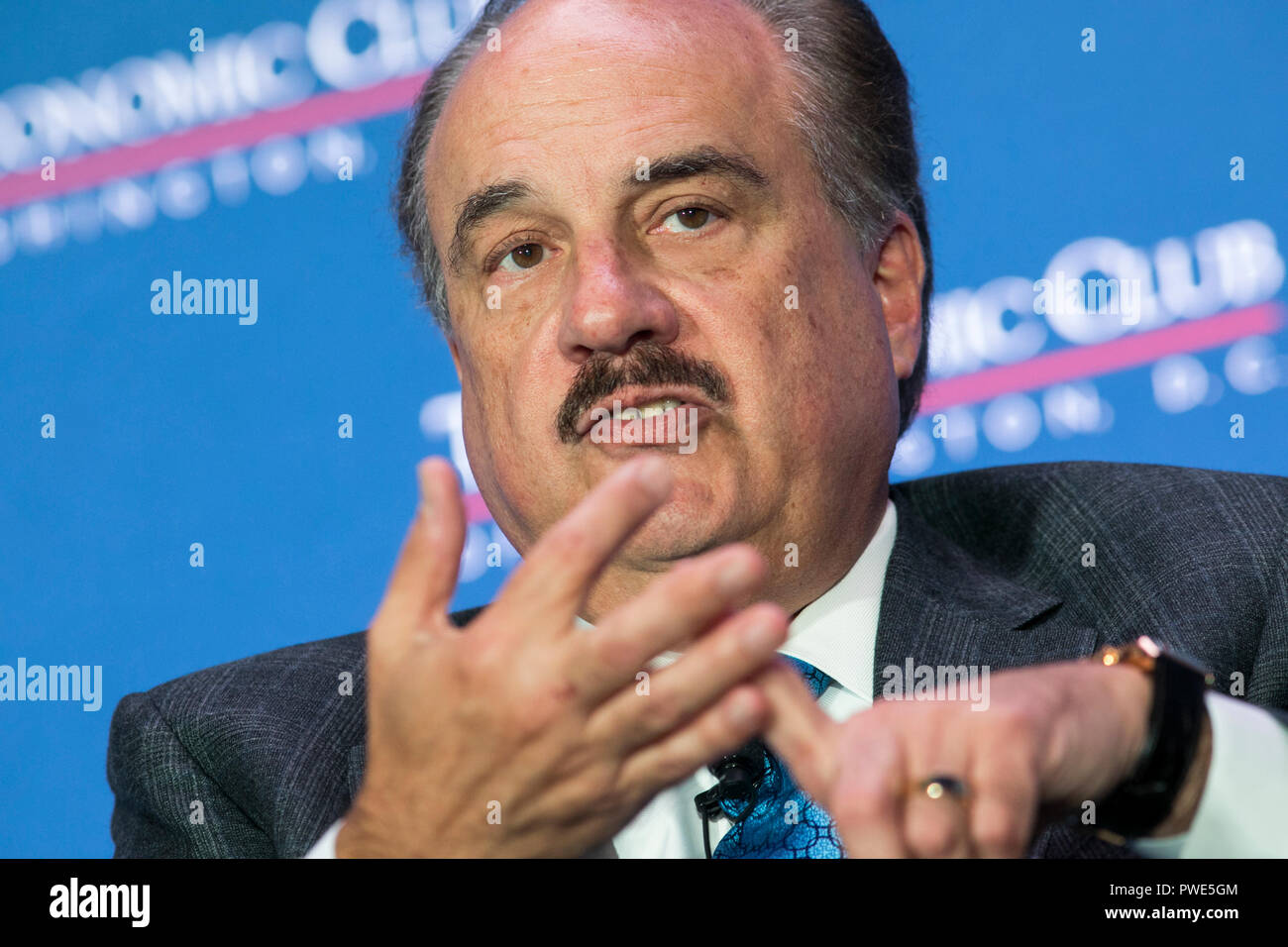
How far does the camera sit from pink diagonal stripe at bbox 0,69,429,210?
280 centimetres

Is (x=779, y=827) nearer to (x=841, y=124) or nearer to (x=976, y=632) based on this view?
(x=976, y=632)

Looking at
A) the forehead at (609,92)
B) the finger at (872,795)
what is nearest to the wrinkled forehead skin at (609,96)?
the forehead at (609,92)

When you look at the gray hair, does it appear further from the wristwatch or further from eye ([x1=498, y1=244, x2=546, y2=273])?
the wristwatch

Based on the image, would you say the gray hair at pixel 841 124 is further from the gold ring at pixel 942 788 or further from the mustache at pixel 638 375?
the gold ring at pixel 942 788

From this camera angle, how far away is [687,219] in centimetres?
181

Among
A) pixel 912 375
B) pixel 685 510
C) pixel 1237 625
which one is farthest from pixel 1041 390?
pixel 685 510

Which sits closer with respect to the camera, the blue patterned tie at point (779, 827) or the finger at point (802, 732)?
the finger at point (802, 732)

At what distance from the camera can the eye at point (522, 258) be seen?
72.9 inches

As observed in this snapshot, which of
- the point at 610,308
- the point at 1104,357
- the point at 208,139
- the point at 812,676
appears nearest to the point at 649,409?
the point at 610,308

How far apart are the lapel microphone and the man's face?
26 cm

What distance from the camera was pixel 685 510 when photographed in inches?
67.0

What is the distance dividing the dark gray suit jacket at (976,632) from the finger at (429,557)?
0.73 meters

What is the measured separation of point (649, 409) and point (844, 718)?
44cm
